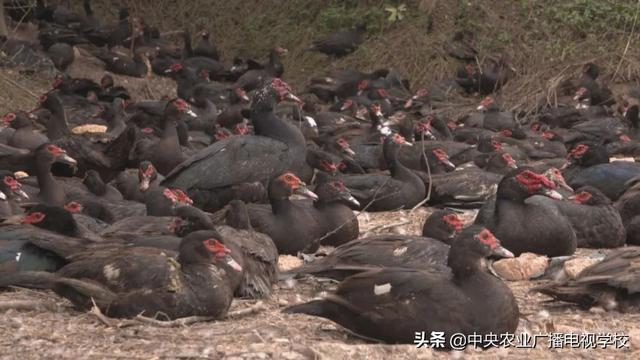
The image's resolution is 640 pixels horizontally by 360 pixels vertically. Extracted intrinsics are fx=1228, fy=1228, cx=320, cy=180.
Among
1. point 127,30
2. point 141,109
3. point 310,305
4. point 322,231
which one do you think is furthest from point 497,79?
point 310,305

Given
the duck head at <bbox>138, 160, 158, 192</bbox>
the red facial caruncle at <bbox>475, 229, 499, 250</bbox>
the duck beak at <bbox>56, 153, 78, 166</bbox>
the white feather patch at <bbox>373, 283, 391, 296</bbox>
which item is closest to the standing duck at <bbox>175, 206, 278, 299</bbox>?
the white feather patch at <bbox>373, 283, 391, 296</bbox>

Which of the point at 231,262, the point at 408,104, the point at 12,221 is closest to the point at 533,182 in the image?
the point at 231,262

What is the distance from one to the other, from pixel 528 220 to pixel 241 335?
3.78 m

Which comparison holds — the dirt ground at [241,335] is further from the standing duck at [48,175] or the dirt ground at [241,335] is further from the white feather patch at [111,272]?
the standing duck at [48,175]

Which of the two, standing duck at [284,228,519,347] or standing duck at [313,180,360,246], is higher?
standing duck at [284,228,519,347]

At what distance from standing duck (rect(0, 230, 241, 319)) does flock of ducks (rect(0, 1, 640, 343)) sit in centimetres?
1

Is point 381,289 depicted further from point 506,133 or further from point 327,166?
point 506,133

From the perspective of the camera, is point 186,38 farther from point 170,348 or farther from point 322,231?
point 170,348

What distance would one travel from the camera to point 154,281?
7.39 metres

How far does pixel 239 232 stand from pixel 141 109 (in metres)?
9.78

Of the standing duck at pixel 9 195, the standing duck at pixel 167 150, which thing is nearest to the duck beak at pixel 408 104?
the standing duck at pixel 167 150

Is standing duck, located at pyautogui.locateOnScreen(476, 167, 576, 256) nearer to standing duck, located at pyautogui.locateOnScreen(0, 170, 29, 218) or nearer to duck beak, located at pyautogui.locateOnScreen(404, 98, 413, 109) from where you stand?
standing duck, located at pyautogui.locateOnScreen(0, 170, 29, 218)

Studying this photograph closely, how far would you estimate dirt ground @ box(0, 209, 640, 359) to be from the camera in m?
6.48

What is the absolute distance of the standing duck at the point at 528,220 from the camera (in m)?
9.91
